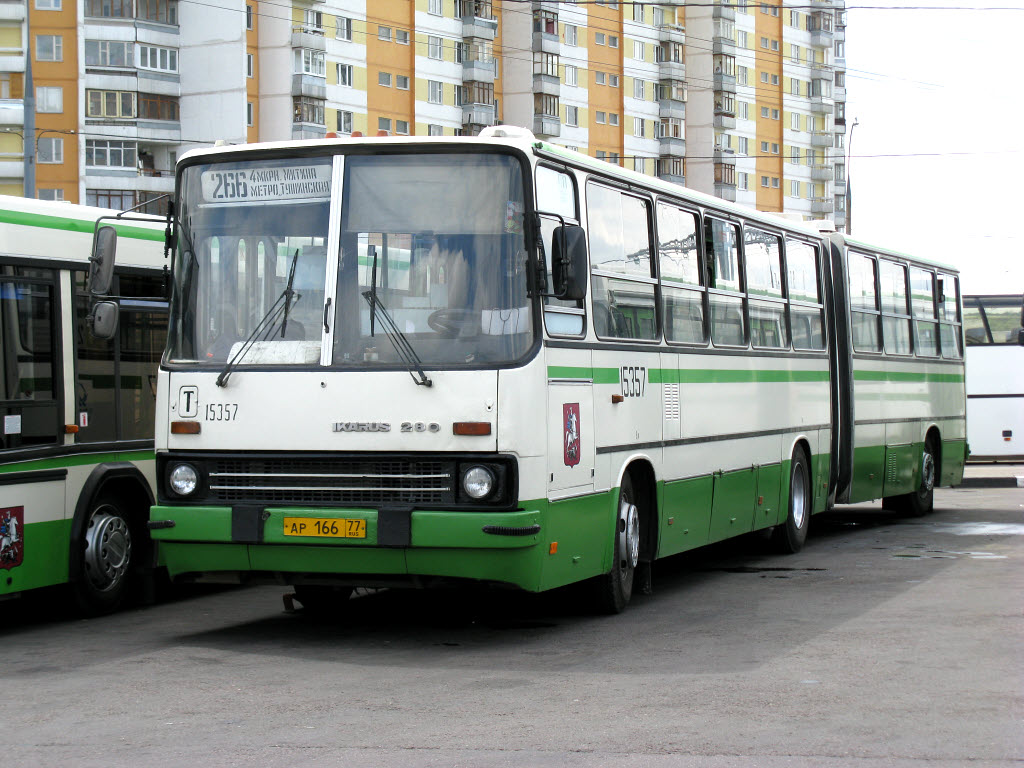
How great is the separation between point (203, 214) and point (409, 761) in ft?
15.9

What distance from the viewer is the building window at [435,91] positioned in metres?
Answer: 83.7

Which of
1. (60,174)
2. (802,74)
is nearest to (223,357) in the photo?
(60,174)

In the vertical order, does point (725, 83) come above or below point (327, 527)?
above

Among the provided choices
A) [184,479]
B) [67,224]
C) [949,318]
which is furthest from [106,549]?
[949,318]

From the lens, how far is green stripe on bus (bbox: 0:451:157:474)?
1084 centimetres

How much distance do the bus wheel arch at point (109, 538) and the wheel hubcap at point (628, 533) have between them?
3.62 meters

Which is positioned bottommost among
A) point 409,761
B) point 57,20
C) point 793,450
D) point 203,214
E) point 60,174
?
point 409,761

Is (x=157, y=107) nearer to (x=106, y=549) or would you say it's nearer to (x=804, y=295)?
(x=804, y=295)

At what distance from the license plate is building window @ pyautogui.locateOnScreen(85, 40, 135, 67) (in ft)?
223

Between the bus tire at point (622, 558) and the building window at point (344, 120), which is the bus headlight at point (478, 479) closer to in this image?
the bus tire at point (622, 558)

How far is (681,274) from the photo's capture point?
13055 mm

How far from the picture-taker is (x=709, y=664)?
9.32 meters

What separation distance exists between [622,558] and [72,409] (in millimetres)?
4070

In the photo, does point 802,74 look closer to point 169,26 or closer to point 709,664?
point 169,26
